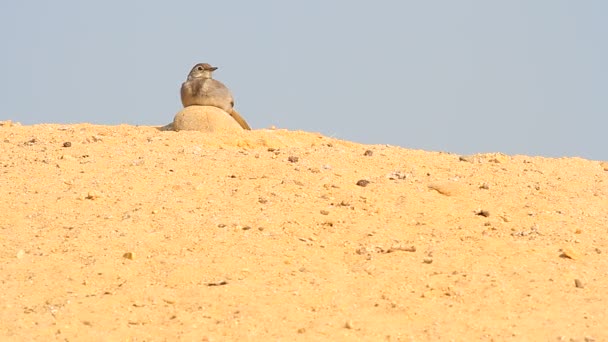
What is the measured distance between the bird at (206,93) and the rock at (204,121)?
4.37 ft

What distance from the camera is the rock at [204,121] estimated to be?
42.5 feet

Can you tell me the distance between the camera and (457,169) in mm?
10508

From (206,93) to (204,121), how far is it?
1791 millimetres

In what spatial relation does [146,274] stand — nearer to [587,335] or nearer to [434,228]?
[434,228]

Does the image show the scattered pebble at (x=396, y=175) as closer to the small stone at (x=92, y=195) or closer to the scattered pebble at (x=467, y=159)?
the scattered pebble at (x=467, y=159)

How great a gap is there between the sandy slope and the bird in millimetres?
3472

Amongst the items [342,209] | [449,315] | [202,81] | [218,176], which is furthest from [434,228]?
[202,81]

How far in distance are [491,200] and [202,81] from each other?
6.52m

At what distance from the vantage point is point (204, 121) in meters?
13.0

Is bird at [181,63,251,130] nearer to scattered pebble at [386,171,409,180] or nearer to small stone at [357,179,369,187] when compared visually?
scattered pebble at [386,171,409,180]

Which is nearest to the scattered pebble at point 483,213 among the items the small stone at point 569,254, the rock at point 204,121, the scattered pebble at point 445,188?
the scattered pebble at point 445,188

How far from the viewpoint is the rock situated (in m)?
13.0

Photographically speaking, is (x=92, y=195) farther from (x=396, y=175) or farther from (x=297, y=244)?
(x=396, y=175)

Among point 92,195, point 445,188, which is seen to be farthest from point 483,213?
point 92,195
